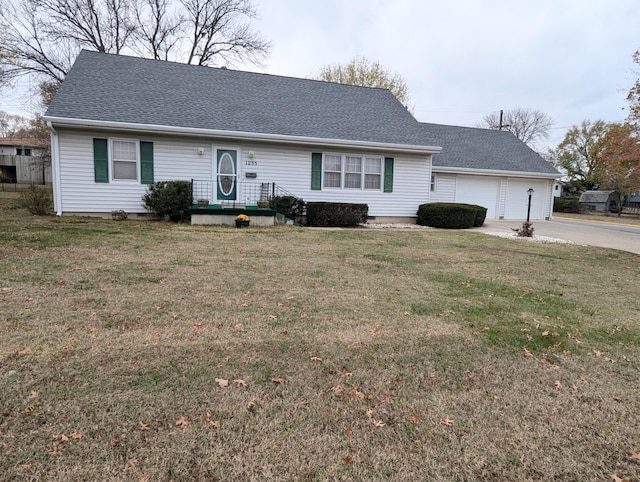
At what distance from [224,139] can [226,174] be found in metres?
1.09

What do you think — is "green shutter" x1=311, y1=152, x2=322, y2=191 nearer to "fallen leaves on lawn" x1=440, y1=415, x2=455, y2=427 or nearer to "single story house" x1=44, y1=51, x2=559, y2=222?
"single story house" x1=44, y1=51, x2=559, y2=222


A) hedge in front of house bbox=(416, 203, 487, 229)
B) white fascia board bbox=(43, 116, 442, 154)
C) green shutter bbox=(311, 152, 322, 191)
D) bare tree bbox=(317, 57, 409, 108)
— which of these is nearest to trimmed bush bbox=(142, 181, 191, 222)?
white fascia board bbox=(43, 116, 442, 154)

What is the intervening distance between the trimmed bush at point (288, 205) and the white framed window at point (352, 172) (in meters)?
1.61

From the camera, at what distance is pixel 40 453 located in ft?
6.59

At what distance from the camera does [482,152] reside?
63.6 ft

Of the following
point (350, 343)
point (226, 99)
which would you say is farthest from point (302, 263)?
point (226, 99)

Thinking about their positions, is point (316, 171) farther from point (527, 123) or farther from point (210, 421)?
point (527, 123)

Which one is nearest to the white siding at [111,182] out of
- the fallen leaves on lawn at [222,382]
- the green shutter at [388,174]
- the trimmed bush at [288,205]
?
the trimmed bush at [288,205]

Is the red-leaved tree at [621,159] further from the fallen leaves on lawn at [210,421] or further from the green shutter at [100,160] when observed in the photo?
the fallen leaves on lawn at [210,421]

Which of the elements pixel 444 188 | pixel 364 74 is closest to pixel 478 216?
pixel 444 188

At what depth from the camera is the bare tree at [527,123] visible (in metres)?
48.8

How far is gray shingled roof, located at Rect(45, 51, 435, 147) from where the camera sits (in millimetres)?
11956

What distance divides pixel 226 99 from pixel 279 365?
1293 centimetres

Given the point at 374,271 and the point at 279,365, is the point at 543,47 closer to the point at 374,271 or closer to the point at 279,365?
the point at 374,271
